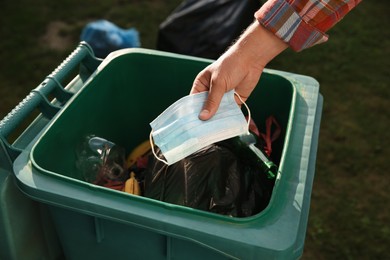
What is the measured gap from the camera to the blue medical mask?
1090 millimetres

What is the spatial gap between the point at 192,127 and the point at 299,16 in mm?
366

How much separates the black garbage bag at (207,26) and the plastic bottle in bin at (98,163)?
40.1 inches

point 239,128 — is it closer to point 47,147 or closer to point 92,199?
point 92,199

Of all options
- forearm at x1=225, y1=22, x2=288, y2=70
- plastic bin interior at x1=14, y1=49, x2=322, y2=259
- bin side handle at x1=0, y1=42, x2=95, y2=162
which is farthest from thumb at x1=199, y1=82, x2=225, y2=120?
bin side handle at x1=0, y1=42, x2=95, y2=162

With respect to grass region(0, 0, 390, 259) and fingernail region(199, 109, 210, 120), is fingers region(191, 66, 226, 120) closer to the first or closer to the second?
fingernail region(199, 109, 210, 120)

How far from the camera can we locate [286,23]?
1113mm

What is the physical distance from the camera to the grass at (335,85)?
2076 millimetres

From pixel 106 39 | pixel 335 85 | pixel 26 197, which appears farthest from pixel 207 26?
pixel 26 197

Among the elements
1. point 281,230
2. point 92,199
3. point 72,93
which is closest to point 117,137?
point 72,93

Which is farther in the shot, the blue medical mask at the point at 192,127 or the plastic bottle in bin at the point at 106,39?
the plastic bottle in bin at the point at 106,39

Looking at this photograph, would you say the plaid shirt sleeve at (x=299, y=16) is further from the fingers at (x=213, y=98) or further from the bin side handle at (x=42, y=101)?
the bin side handle at (x=42, y=101)

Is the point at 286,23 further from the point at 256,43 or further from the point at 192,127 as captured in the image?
the point at 192,127

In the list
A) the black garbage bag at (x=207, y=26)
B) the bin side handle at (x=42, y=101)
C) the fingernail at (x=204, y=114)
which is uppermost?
the fingernail at (x=204, y=114)

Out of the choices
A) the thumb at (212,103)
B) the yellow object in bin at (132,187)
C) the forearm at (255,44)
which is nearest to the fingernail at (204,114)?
the thumb at (212,103)
